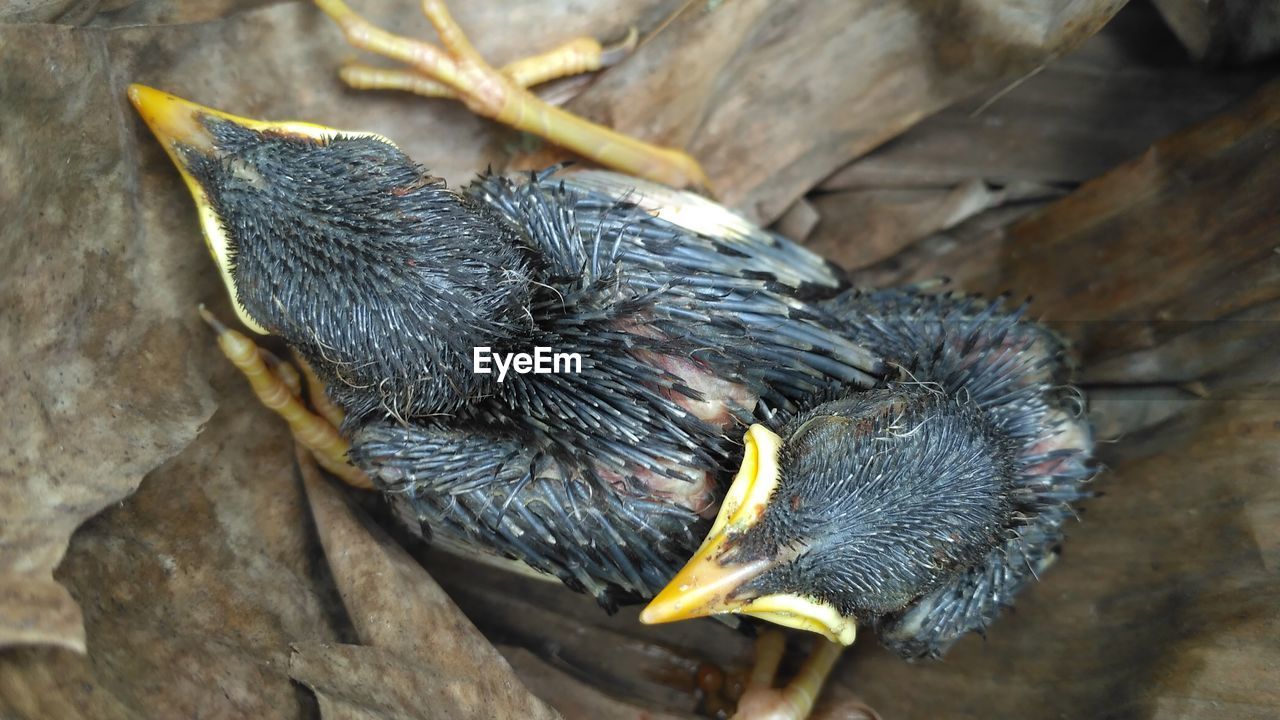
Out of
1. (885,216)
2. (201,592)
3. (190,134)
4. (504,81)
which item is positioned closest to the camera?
(190,134)

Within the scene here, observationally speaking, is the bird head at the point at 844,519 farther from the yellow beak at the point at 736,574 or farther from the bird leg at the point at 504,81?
the bird leg at the point at 504,81

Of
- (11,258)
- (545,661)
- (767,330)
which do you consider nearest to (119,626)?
(11,258)

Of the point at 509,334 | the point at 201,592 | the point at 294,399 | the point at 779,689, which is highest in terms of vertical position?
the point at 509,334

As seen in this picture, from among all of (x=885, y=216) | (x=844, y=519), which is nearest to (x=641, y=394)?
(x=844, y=519)

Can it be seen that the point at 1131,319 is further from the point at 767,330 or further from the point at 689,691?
the point at 689,691

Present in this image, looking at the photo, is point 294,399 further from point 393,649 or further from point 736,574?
point 736,574

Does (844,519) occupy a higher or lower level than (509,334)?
lower

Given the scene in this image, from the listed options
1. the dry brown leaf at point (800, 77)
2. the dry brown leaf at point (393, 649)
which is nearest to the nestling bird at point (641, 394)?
the dry brown leaf at point (393, 649)
